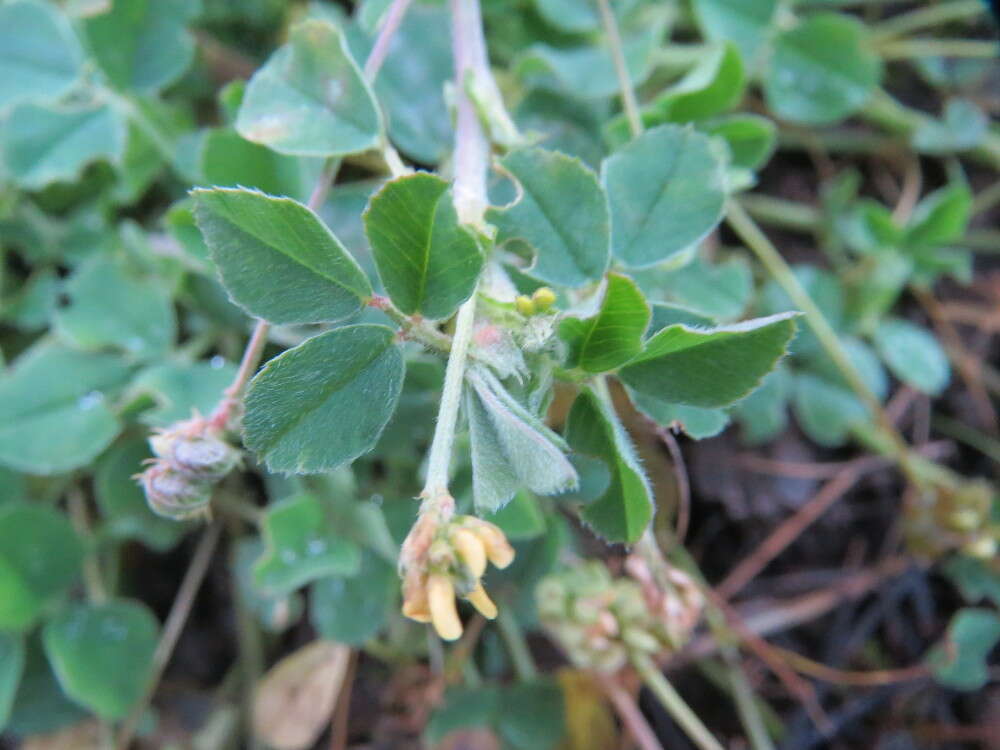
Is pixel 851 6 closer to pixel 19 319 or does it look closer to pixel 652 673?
pixel 652 673

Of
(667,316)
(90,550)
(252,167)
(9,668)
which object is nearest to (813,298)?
(667,316)

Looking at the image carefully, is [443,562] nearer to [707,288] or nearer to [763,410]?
[707,288]

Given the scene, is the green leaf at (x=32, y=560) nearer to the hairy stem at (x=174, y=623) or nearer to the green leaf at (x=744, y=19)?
the hairy stem at (x=174, y=623)

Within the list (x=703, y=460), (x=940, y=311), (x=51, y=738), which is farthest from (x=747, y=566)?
(x=51, y=738)

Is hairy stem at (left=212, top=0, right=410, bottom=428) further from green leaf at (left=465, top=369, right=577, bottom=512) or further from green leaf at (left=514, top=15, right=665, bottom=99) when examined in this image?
green leaf at (left=514, top=15, right=665, bottom=99)

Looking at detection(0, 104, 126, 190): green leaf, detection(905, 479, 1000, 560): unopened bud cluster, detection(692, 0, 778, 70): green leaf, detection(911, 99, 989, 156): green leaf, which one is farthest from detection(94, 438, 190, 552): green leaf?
detection(911, 99, 989, 156): green leaf
